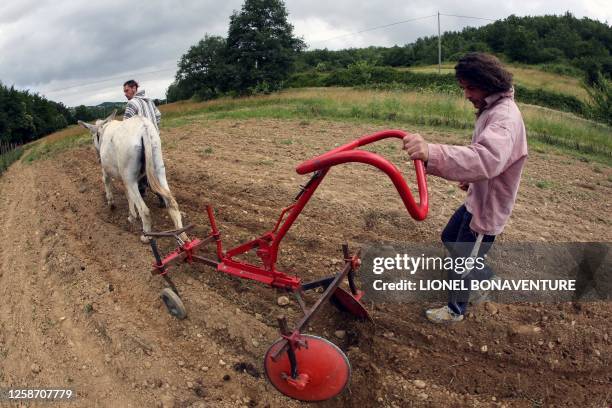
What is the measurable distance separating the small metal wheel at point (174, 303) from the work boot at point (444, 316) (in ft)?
7.78

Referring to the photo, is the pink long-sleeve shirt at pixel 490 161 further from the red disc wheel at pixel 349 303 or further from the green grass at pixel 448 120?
the green grass at pixel 448 120

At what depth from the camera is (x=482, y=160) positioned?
8.43 feet

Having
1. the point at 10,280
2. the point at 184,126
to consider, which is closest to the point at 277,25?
the point at 184,126

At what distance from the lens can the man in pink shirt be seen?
99.6 inches

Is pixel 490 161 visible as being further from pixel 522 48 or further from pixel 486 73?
pixel 522 48

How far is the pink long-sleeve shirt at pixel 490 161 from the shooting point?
8.29 feet

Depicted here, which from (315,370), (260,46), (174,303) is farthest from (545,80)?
(315,370)

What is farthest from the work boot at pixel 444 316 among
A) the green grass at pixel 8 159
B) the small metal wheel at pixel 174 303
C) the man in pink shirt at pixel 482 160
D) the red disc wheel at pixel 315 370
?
the green grass at pixel 8 159

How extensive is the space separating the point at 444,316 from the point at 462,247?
2.45 ft

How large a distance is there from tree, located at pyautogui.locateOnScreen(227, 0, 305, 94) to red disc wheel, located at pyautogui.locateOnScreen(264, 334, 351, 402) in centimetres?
3860

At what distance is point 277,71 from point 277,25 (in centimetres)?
534

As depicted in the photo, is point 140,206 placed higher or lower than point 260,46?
lower

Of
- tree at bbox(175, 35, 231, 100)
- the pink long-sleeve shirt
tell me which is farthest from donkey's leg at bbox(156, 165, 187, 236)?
tree at bbox(175, 35, 231, 100)

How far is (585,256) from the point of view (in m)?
5.01
